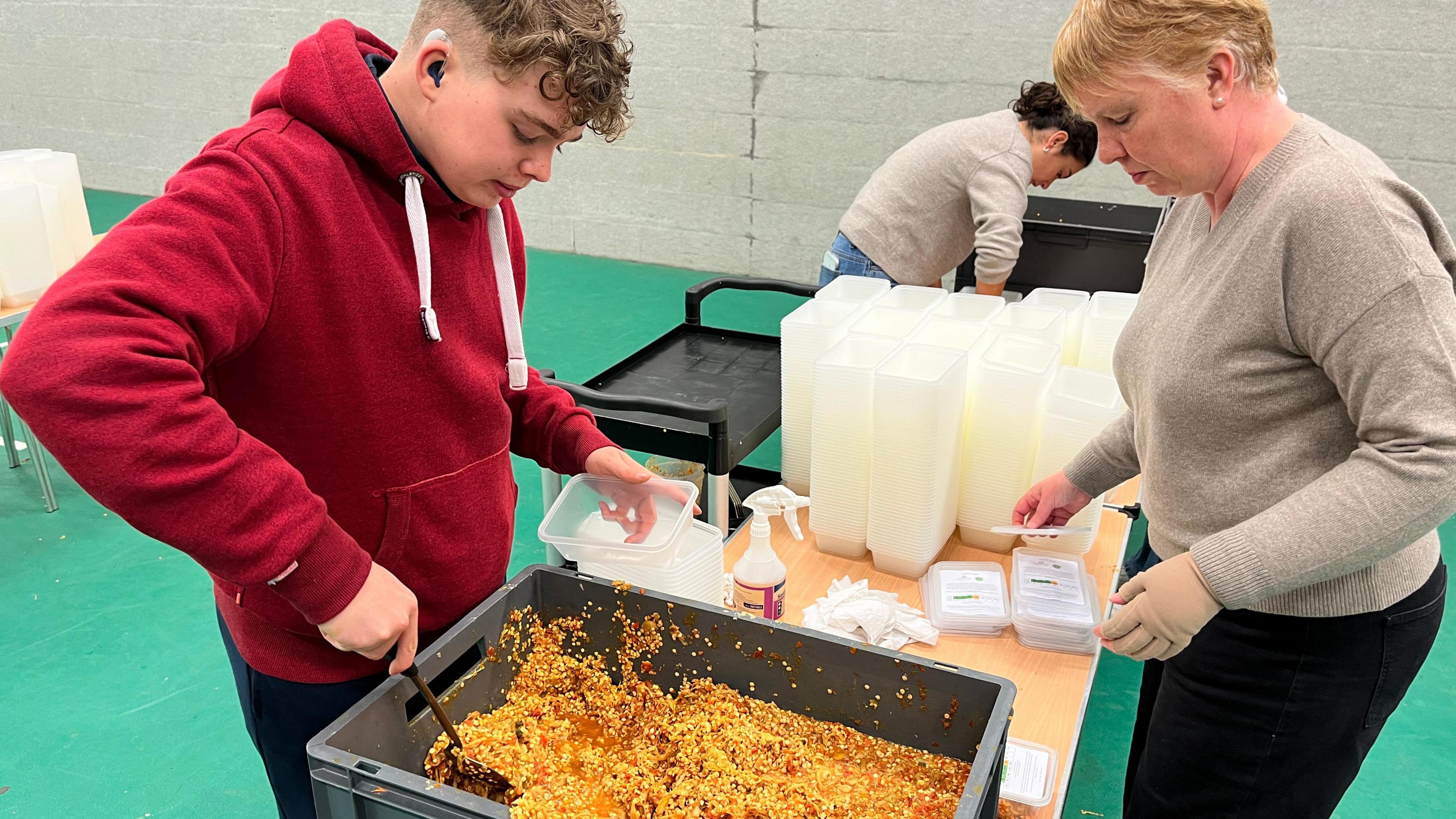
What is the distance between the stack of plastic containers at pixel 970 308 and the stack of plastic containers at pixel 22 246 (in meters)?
2.45

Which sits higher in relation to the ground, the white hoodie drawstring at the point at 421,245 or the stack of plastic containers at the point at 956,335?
the white hoodie drawstring at the point at 421,245

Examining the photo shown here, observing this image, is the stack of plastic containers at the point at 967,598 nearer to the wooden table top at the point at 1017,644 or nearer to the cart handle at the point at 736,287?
the wooden table top at the point at 1017,644

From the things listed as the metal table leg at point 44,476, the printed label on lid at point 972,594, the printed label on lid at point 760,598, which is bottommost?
the metal table leg at point 44,476

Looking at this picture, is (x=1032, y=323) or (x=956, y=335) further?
(x=1032, y=323)

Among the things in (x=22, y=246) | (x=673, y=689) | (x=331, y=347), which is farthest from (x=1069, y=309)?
(x=22, y=246)

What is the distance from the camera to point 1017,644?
1411 mm

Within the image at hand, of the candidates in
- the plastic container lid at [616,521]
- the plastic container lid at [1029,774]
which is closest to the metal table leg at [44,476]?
the plastic container lid at [616,521]

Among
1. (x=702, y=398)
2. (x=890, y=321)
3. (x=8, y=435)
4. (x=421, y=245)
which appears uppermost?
(x=421, y=245)

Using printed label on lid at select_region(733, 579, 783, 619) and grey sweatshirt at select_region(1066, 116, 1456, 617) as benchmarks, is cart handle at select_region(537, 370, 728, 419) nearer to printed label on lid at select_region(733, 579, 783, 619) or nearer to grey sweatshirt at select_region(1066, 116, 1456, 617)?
printed label on lid at select_region(733, 579, 783, 619)

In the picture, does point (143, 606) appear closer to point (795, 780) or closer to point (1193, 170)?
point (795, 780)

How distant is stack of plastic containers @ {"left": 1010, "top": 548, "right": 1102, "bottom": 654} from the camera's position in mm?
1369

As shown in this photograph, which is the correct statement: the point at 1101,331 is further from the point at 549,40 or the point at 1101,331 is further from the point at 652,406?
the point at 549,40

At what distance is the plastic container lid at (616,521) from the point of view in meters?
1.21

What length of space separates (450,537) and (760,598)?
48 cm
